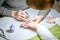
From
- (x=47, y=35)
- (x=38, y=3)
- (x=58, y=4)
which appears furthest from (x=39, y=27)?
(x=58, y=4)

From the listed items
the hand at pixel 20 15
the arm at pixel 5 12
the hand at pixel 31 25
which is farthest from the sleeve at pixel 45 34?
the arm at pixel 5 12

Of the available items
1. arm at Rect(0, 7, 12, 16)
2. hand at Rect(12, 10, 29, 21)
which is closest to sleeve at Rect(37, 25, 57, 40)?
hand at Rect(12, 10, 29, 21)

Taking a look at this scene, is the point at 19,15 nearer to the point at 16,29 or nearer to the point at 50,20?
the point at 16,29

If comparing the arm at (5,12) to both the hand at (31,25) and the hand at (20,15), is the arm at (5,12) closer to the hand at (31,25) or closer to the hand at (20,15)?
the hand at (20,15)

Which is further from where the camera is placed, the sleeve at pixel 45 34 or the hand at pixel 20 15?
the hand at pixel 20 15

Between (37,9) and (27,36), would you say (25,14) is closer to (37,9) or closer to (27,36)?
(37,9)

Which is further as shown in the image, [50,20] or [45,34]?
[50,20]

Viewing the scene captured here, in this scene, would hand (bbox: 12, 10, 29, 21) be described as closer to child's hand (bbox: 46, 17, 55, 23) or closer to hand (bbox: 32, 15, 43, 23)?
hand (bbox: 32, 15, 43, 23)

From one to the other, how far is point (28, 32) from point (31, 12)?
208 mm

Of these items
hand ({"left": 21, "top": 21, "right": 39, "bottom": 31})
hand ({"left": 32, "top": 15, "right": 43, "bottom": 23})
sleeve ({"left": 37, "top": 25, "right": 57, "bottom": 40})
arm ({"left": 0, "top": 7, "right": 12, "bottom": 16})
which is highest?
arm ({"left": 0, "top": 7, "right": 12, "bottom": 16})

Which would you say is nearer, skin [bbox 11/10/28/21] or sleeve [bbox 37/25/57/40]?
sleeve [bbox 37/25/57/40]

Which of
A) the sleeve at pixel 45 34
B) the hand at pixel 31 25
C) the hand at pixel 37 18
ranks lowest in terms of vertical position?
the sleeve at pixel 45 34

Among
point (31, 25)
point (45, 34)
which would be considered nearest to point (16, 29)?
point (31, 25)

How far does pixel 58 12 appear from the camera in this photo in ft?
4.23
